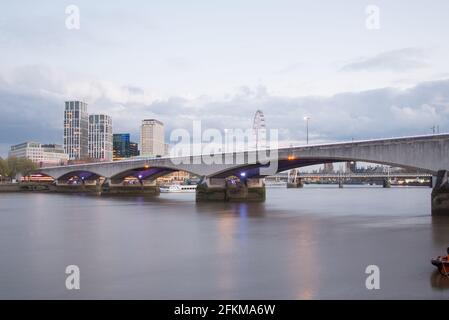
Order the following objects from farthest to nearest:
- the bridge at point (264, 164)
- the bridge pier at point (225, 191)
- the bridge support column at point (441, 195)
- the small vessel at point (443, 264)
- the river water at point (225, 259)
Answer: the bridge pier at point (225, 191) → the bridge at point (264, 164) → the bridge support column at point (441, 195) → the small vessel at point (443, 264) → the river water at point (225, 259)

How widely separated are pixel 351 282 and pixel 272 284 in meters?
2.57

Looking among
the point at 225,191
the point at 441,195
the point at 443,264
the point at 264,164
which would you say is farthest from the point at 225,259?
the point at 225,191

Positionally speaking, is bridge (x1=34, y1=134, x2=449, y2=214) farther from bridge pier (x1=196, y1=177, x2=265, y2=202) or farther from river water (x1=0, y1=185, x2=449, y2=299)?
river water (x1=0, y1=185, x2=449, y2=299)

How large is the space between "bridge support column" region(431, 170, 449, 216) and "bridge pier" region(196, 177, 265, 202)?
3166cm

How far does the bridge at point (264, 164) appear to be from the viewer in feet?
117

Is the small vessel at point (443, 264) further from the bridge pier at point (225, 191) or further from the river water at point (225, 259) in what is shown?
the bridge pier at point (225, 191)

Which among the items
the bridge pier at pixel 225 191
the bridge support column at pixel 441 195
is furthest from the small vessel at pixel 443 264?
the bridge pier at pixel 225 191

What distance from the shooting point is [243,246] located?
2420 cm

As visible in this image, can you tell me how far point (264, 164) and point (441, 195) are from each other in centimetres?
2418

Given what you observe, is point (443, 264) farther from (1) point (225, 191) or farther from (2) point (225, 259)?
(1) point (225, 191)

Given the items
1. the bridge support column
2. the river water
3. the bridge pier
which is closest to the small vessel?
the river water

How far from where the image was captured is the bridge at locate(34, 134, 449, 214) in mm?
35634

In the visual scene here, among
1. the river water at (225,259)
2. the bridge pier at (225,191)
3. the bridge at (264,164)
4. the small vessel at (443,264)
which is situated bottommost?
the river water at (225,259)

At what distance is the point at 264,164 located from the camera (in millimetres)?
56656
